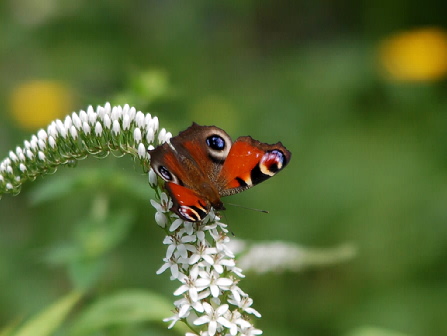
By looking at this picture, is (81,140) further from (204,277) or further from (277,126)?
(277,126)

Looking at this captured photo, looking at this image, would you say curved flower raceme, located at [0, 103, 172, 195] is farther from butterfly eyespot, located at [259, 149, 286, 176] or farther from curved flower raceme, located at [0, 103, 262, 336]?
butterfly eyespot, located at [259, 149, 286, 176]

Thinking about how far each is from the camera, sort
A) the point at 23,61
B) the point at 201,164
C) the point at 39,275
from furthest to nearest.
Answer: the point at 23,61, the point at 39,275, the point at 201,164

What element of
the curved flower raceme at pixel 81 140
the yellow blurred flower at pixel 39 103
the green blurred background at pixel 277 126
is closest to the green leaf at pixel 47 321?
the green blurred background at pixel 277 126

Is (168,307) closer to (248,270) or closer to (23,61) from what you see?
(248,270)

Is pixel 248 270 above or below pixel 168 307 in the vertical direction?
above

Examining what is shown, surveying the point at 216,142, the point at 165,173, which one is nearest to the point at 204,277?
the point at 165,173

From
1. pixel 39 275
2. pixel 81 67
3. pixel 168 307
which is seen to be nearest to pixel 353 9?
pixel 81 67

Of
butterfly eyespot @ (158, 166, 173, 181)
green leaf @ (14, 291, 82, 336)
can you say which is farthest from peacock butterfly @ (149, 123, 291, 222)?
green leaf @ (14, 291, 82, 336)
